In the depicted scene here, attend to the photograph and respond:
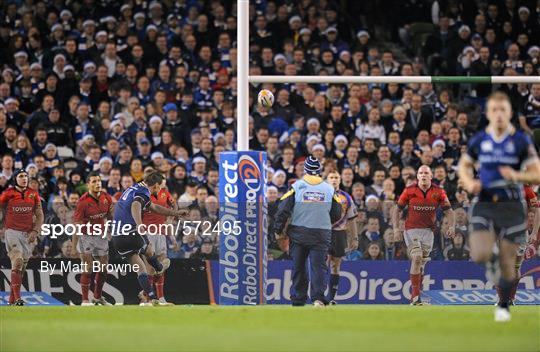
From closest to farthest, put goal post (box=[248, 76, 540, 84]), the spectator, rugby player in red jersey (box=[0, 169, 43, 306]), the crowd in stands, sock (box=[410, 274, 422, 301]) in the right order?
goal post (box=[248, 76, 540, 84]), rugby player in red jersey (box=[0, 169, 43, 306]), sock (box=[410, 274, 422, 301]), the spectator, the crowd in stands

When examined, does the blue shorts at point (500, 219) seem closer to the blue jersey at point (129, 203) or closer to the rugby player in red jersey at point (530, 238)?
the rugby player in red jersey at point (530, 238)

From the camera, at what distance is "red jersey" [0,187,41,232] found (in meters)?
16.4

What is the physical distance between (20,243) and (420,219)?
539 cm

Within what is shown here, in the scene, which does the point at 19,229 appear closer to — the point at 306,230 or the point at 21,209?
the point at 21,209

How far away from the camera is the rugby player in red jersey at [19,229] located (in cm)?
1628

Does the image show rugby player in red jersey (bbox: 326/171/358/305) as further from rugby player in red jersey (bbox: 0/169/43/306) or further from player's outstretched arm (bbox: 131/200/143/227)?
rugby player in red jersey (bbox: 0/169/43/306)

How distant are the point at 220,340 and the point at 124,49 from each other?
45.6 feet

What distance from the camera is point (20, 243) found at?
53.5ft

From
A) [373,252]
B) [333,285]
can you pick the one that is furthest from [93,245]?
[373,252]

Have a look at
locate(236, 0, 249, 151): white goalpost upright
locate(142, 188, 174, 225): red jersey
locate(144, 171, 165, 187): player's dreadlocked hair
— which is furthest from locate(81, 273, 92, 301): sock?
locate(236, 0, 249, 151): white goalpost upright

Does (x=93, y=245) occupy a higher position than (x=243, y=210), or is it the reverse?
(x=243, y=210)

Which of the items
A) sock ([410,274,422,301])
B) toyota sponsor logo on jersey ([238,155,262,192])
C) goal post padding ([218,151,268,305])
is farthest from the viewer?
sock ([410,274,422,301])

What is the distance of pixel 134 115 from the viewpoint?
72.0ft

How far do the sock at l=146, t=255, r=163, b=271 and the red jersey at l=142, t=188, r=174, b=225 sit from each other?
464 millimetres
